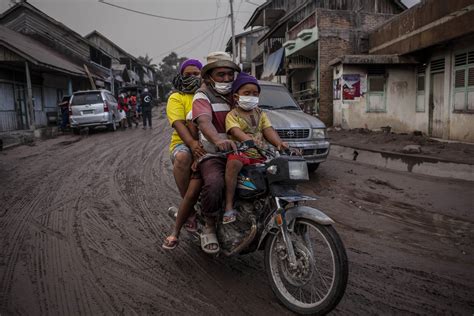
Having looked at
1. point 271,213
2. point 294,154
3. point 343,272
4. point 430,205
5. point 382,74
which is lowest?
point 430,205

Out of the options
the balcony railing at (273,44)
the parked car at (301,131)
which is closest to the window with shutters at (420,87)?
the parked car at (301,131)

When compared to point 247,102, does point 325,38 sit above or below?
above

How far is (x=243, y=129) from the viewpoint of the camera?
3158 mm

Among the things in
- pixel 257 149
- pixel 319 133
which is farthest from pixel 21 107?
pixel 257 149

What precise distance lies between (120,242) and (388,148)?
8.39 metres

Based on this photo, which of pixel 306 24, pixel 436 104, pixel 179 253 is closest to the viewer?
pixel 179 253

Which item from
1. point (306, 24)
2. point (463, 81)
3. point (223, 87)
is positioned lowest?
point (223, 87)

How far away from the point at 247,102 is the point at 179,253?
5.77 feet

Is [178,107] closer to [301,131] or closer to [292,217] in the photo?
[292,217]

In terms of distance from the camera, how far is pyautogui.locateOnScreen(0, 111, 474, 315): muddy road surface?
2.73 metres

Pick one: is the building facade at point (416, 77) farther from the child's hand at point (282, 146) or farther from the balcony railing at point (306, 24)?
the child's hand at point (282, 146)

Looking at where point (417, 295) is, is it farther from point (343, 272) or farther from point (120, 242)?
point (120, 242)

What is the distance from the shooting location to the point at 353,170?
8.30 metres

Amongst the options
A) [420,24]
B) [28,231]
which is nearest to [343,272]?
[28,231]
